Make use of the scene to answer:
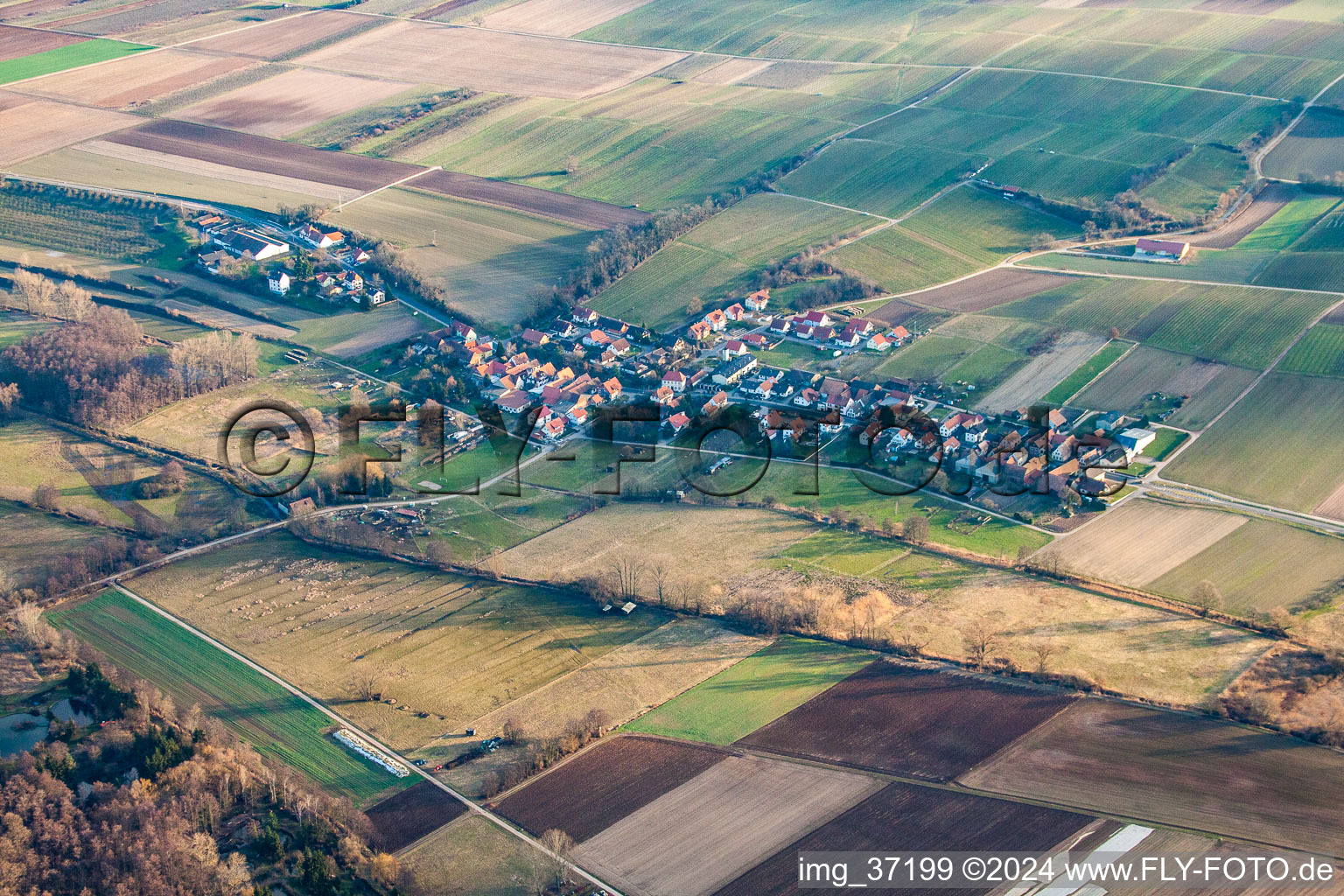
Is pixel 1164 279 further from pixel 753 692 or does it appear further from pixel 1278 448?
pixel 753 692

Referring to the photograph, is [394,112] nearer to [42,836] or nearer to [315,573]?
[315,573]

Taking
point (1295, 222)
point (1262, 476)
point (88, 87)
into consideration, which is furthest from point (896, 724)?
point (88, 87)

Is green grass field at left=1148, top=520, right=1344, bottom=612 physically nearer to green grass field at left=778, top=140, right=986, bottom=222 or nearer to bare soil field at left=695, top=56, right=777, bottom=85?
green grass field at left=778, top=140, right=986, bottom=222

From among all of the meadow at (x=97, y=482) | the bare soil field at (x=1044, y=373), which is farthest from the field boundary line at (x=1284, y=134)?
the meadow at (x=97, y=482)

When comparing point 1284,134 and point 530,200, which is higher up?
point 1284,134

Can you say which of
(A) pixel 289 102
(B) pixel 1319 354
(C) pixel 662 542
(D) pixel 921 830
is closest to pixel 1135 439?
(B) pixel 1319 354

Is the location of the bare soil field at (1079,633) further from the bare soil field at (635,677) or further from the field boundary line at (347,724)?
the field boundary line at (347,724)
